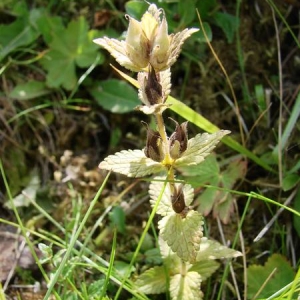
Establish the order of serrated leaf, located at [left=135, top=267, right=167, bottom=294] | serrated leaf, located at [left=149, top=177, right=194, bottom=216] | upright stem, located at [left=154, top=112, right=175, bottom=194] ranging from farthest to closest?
serrated leaf, located at [left=135, top=267, right=167, bottom=294] < serrated leaf, located at [left=149, top=177, right=194, bottom=216] < upright stem, located at [left=154, top=112, right=175, bottom=194]

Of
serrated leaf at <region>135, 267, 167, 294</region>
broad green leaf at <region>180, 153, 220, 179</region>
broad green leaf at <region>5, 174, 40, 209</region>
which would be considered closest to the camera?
serrated leaf at <region>135, 267, 167, 294</region>

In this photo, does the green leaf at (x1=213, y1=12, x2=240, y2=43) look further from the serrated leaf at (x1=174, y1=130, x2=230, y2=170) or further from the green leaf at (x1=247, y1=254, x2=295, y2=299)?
the green leaf at (x1=247, y1=254, x2=295, y2=299)

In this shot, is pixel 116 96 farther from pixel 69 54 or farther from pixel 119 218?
pixel 119 218

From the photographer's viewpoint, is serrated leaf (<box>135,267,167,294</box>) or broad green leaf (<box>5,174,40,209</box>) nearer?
serrated leaf (<box>135,267,167,294</box>)

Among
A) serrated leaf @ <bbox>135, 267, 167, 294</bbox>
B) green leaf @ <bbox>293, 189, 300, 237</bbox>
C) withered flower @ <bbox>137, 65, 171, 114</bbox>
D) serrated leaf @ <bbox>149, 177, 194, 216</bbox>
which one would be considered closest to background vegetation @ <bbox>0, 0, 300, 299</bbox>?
green leaf @ <bbox>293, 189, 300, 237</bbox>

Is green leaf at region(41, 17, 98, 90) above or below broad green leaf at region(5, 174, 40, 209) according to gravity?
above

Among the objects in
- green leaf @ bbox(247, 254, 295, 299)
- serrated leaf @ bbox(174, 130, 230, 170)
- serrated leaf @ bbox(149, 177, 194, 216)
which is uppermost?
serrated leaf @ bbox(174, 130, 230, 170)

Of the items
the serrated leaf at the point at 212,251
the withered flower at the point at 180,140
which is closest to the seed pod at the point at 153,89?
the withered flower at the point at 180,140

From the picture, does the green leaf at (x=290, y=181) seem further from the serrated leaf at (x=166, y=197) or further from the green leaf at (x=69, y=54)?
the green leaf at (x=69, y=54)
